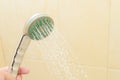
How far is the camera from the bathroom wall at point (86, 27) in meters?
0.78

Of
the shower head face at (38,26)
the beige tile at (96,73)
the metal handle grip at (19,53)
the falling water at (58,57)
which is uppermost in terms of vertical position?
the shower head face at (38,26)

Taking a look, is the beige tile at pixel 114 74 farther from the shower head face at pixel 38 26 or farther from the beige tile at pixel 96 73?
the shower head face at pixel 38 26

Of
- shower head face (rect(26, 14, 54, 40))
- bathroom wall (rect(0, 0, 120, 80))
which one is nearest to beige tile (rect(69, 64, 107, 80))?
bathroom wall (rect(0, 0, 120, 80))

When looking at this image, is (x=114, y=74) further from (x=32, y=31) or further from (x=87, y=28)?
(x=32, y=31)

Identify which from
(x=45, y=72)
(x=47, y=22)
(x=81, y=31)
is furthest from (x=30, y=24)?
(x=45, y=72)

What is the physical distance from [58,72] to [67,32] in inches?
5.2

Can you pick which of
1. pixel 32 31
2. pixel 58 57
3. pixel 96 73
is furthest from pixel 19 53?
pixel 96 73

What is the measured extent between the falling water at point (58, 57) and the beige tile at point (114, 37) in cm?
11

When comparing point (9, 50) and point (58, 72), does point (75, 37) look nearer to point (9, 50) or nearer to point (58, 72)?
point (58, 72)

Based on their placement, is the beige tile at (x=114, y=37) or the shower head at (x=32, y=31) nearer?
the shower head at (x=32, y=31)

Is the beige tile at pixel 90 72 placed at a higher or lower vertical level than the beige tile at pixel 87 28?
lower

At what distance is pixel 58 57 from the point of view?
0.80m

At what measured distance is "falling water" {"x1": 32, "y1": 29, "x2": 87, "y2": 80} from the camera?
792 millimetres

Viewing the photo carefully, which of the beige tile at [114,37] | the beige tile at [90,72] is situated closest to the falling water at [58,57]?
the beige tile at [90,72]
